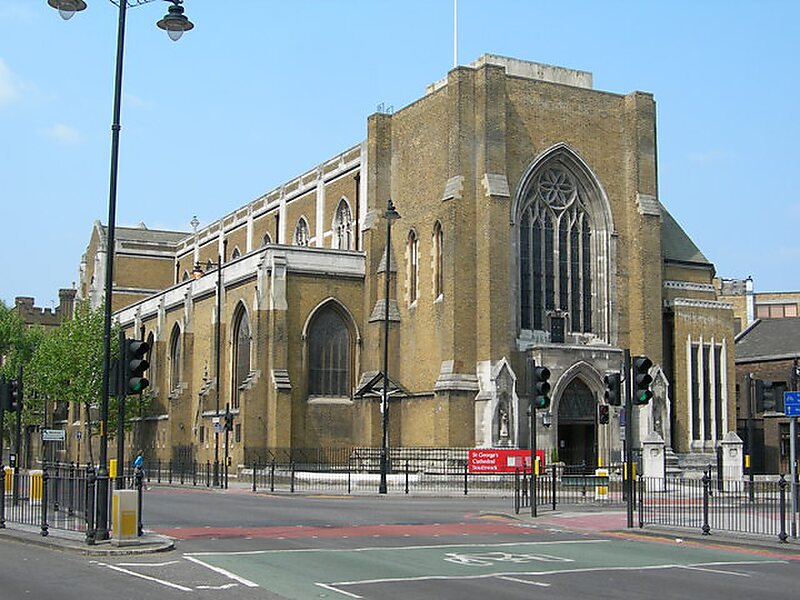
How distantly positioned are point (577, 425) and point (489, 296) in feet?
24.3

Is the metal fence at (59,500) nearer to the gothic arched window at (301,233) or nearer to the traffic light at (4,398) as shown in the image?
the traffic light at (4,398)

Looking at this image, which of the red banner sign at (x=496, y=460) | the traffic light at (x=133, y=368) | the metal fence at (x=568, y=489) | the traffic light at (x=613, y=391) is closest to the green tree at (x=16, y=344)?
the red banner sign at (x=496, y=460)

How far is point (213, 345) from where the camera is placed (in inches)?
2405

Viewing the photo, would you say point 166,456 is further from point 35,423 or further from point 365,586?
point 365,586

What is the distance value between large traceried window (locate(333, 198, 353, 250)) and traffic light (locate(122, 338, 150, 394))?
1608 inches

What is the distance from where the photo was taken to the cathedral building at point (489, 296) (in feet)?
164

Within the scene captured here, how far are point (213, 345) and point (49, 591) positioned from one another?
47.7 m

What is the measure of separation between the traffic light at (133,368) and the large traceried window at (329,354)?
3495 cm

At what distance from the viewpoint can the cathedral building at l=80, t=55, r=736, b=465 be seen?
4997 centimetres

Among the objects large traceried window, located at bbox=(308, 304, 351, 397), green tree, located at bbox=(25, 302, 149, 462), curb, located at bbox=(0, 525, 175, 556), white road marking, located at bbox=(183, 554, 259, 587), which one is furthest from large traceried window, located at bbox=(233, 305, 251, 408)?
white road marking, located at bbox=(183, 554, 259, 587)

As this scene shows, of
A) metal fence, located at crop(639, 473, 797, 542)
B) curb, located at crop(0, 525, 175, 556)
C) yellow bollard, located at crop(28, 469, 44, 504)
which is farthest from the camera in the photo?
yellow bollard, located at crop(28, 469, 44, 504)

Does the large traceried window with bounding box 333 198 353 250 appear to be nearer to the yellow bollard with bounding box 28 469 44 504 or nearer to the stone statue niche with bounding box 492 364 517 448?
the stone statue niche with bounding box 492 364 517 448

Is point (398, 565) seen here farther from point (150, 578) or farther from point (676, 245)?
point (676, 245)

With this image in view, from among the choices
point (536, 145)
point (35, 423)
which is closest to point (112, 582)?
point (536, 145)
